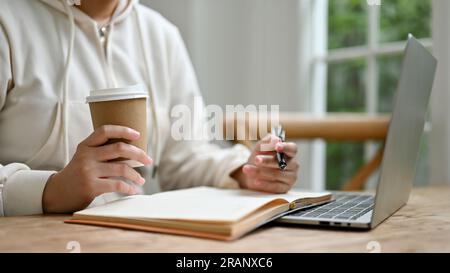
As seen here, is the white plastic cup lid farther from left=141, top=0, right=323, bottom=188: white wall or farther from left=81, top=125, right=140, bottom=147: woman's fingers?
left=141, top=0, right=323, bottom=188: white wall

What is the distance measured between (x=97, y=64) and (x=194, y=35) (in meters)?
1.04

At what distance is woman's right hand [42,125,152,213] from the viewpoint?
0.69 m

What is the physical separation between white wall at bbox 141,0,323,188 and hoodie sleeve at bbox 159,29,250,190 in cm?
65

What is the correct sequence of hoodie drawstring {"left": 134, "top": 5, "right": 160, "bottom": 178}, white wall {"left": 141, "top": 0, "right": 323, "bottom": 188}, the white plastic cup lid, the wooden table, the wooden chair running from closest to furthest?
the wooden table, the white plastic cup lid, hoodie drawstring {"left": 134, "top": 5, "right": 160, "bottom": 178}, the wooden chair, white wall {"left": 141, "top": 0, "right": 323, "bottom": 188}

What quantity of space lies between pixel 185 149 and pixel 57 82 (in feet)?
1.14

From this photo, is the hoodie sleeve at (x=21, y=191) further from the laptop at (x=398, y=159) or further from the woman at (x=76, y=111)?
the laptop at (x=398, y=159)

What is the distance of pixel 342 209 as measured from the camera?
75 centimetres

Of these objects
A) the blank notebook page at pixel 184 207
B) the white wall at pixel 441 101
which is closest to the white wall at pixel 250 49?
the white wall at pixel 441 101

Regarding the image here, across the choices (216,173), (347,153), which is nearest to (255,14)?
(347,153)

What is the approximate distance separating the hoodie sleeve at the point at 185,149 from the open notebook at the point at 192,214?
34 centimetres

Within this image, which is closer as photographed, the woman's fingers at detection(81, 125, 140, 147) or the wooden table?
the wooden table

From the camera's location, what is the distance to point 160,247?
522 mm

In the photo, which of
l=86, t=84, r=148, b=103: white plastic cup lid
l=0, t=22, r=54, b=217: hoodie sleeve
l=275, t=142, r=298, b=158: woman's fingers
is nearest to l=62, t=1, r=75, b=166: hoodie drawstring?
l=0, t=22, r=54, b=217: hoodie sleeve
